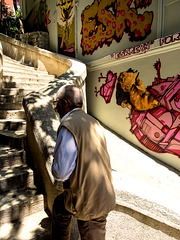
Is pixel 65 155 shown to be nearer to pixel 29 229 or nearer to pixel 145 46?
pixel 29 229

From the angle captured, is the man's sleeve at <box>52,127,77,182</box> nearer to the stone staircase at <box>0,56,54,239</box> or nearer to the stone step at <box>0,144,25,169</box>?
the stone staircase at <box>0,56,54,239</box>

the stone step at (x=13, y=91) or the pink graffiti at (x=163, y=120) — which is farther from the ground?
the stone step at (x=13, y=91)

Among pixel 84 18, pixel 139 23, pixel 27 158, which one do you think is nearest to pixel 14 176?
pixel 27 158

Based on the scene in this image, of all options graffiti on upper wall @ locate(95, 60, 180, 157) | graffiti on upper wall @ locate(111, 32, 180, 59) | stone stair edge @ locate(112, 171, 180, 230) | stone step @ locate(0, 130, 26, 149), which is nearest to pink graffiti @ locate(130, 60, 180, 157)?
graffiti on upper wall @ locate(95, 60, 180, 157)

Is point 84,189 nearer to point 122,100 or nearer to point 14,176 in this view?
point 14,176

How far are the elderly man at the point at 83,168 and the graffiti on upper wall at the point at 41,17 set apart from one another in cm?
1048

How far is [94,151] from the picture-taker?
137 cm

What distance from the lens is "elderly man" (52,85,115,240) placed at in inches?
51.7

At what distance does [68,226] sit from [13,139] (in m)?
2.01

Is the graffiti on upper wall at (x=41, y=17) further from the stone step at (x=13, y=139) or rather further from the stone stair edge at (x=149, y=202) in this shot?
the stone stair edge at (x=149, y=202)

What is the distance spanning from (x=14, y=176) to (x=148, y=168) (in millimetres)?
3613

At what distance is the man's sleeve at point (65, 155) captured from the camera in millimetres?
1297

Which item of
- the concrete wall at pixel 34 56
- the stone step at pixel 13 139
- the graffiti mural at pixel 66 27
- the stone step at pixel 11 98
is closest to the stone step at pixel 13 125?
the stone step at pixel 13 139

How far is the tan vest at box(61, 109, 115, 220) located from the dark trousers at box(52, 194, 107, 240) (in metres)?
0.08
